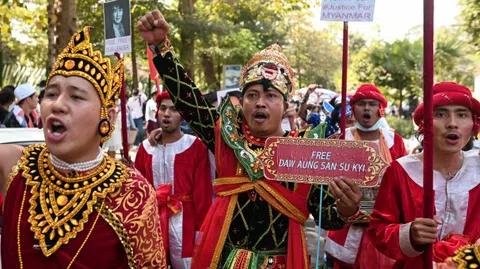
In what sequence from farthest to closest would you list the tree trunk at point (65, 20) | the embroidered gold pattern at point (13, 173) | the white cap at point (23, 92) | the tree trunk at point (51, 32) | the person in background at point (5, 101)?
the tree trunk at point (51, 32) → the tree trunk at point (65, 20) → the person in background at point (5, 101) → the white cap at point (23, 92) → the embroidered gold pattern at point (13, 173)

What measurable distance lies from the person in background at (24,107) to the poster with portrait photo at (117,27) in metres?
3.52

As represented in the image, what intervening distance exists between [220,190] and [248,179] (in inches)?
7.5

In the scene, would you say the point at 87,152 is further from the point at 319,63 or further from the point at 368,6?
the point at 319,63

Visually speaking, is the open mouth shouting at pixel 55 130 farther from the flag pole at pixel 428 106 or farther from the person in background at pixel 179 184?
the person in background at pixel 179 184

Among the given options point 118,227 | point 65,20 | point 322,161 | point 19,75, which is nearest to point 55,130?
point 118,227

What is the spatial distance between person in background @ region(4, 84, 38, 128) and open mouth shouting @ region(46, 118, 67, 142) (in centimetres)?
640

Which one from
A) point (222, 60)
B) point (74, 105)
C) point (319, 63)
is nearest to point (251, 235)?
point (74, 105)

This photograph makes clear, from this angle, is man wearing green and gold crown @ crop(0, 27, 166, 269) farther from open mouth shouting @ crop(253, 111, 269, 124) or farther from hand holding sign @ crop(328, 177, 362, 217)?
open mouth shouting @ crop(253, 111, 269, 124)

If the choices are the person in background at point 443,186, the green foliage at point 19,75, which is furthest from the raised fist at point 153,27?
the green foliage at point 19,75

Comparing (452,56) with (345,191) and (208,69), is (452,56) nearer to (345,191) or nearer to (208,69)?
(208,69)

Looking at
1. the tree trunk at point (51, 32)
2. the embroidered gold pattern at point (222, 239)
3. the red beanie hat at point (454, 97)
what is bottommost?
the embroidered gold pattern at point (222, 239)

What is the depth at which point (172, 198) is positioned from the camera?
210 inches

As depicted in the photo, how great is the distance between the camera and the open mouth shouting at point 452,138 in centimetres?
304

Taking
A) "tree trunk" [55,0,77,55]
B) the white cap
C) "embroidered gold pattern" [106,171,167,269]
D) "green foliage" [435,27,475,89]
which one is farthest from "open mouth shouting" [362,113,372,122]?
"green foliage" [435,27,475,89]
